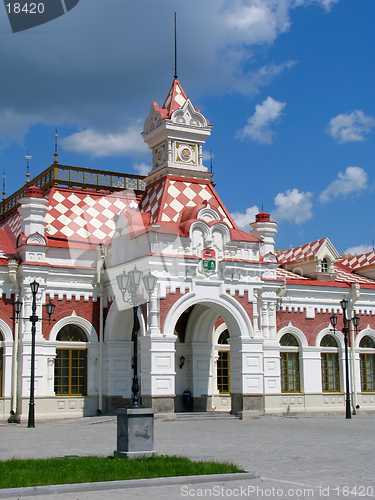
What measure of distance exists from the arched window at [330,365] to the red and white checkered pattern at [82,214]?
34.5 feet

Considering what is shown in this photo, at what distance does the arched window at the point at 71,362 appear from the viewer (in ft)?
82.9

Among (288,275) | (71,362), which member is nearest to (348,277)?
(288,275)

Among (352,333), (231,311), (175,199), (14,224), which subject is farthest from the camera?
(352,333)

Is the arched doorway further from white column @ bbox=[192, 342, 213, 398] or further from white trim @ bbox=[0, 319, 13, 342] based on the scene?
white trim @ bbox=[0, 319, 13, 342]

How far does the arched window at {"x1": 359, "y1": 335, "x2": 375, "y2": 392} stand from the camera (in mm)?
30531

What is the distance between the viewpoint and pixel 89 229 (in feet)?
93.1

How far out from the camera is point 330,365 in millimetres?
29922

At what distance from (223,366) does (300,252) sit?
27.7 feet

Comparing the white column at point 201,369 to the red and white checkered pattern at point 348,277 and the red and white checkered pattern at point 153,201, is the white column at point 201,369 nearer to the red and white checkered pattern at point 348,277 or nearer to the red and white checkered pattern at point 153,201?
the red and white checkered pattern at point 153,201

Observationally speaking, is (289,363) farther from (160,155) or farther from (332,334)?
(160,155)

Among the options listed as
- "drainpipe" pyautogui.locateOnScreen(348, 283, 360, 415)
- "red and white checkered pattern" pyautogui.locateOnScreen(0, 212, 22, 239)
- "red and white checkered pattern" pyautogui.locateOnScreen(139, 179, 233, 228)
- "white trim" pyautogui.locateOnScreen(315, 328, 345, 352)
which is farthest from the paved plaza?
"red and white checkered pattern" pyautogui.locateOnScreen(0, 212, 22, 239)

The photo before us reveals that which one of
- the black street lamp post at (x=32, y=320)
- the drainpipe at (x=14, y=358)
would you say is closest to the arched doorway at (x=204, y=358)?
the black street lamp post at (x=32, y=320)

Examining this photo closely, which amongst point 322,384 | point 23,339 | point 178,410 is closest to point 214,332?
point 178,410

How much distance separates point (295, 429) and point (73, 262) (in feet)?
36.5
